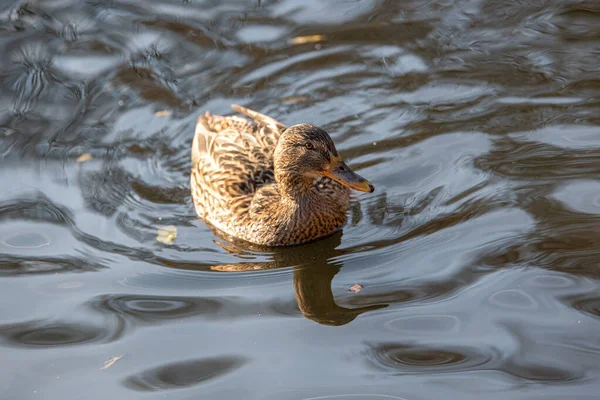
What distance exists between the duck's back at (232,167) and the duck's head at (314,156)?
2.36ft

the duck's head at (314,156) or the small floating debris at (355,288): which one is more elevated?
the duck's head at (314,156)

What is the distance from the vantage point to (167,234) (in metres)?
7.59

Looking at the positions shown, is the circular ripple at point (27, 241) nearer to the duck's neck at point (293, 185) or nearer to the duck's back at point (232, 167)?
the duck's back at point (232, 167)

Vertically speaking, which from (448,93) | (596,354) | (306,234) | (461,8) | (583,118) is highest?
(461,8)

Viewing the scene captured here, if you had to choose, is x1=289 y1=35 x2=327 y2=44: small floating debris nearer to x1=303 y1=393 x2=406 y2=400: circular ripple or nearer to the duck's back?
the duck's back

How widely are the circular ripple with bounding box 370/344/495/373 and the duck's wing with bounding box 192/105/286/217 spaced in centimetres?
244

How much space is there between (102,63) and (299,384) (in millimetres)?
6016

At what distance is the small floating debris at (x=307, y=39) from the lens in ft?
34.5

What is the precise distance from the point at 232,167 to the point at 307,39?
10.2ft

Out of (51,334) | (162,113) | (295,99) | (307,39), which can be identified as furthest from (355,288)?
(307,39)

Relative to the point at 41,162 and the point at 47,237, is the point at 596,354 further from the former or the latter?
the point at 41,162

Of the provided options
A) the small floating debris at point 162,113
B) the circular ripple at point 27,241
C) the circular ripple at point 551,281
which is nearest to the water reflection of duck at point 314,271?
the circular ripple at point 551,281

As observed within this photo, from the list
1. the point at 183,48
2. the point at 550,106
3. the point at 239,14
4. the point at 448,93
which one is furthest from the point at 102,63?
the point at 550,106

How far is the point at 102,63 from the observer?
1045 centimetres
